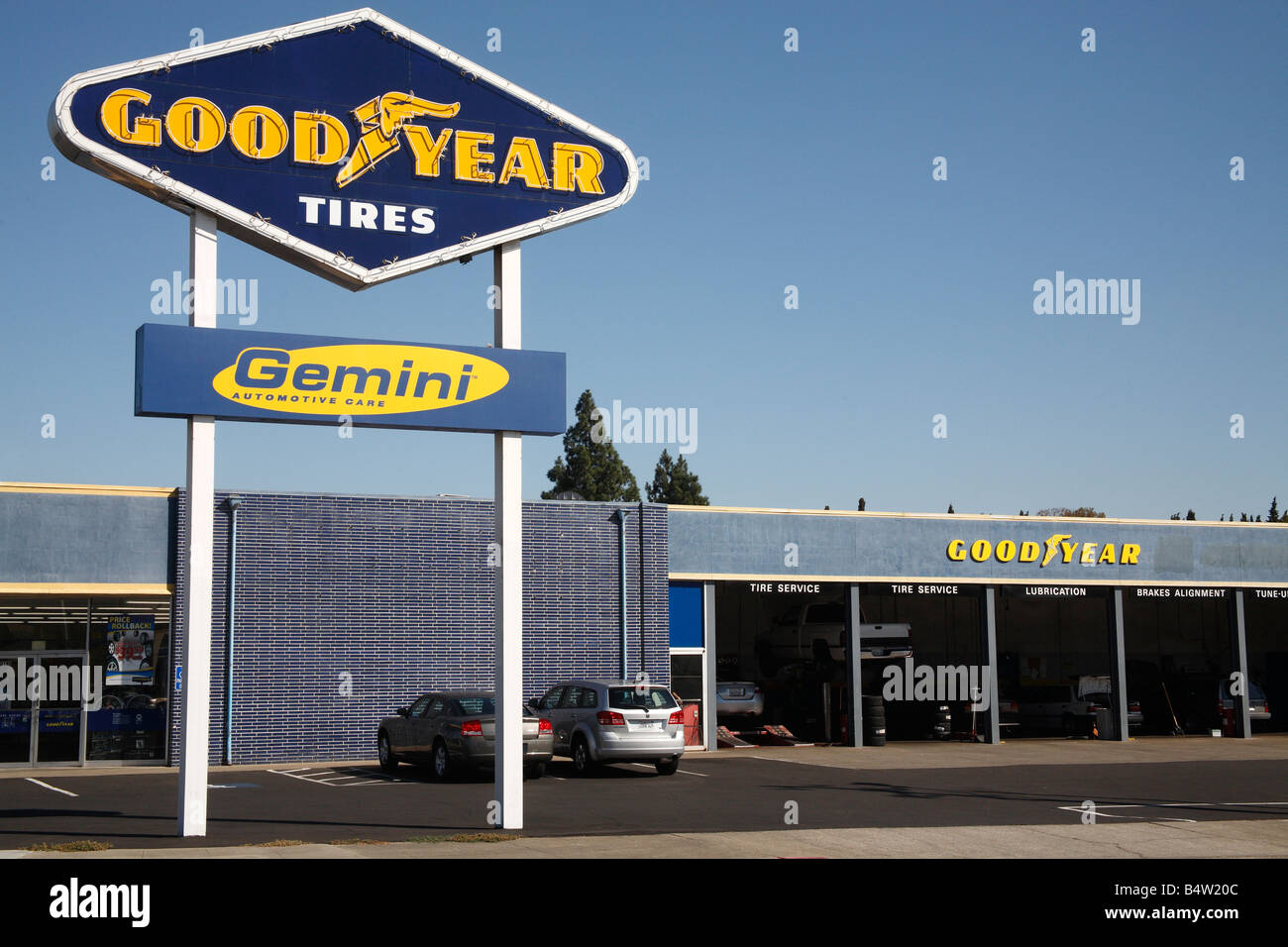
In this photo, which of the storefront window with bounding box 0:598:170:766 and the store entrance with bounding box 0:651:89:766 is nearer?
the store entrance with bounding box 0:651:89:766

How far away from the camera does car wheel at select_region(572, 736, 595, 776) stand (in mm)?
22047

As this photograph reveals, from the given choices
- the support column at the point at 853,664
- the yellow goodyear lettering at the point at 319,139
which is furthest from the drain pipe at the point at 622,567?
the yellow goodyear lettering at the point at 319,139

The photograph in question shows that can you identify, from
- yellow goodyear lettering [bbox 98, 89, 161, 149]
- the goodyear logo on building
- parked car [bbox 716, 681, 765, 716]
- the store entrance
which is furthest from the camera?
the goodyear logo on building

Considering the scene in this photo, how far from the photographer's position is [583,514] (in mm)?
28562

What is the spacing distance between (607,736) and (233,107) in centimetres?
1167

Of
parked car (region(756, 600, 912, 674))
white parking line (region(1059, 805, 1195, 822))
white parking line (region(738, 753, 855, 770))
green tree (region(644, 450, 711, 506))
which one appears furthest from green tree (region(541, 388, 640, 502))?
white parking line (region(1059, 805, 1195, 822))

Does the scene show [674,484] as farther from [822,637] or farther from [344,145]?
[344,145]

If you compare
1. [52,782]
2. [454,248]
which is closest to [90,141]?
[454,248]

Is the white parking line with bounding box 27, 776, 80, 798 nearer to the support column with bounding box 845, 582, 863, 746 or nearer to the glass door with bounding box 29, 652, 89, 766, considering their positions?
the glass door with bounding box 29, 652, 89, 766

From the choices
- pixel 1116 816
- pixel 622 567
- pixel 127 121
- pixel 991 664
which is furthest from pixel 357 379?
pixel 991 664

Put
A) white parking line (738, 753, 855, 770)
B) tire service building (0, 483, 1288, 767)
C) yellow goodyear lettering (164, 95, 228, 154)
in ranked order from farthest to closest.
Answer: tire service building (0, 483, 1288, 767)
white parking line (738, 753, 855, 770)
yellow goodyear lettering (164, 95, 228, 154)

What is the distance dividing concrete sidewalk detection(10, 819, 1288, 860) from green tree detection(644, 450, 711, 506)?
7286cm

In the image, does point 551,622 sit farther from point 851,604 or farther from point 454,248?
point 454,248

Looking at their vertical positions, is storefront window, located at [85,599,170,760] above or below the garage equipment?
above
